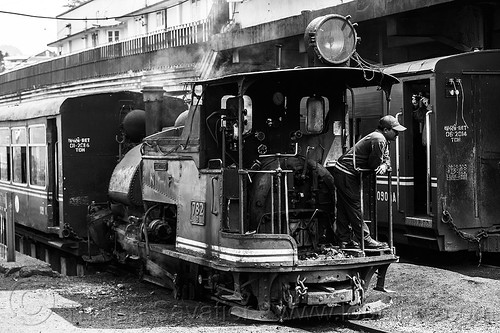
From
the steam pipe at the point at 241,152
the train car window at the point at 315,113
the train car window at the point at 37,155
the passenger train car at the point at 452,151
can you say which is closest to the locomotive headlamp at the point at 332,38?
the train car window at the point at 315,113

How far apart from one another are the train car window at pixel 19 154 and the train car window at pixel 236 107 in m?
7.17

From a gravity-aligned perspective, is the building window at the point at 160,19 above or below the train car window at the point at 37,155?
above

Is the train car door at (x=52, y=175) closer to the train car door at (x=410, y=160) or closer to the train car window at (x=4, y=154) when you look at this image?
the train car window at (x=4, y=154)

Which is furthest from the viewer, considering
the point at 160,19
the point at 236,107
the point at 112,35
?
the point at 112,35

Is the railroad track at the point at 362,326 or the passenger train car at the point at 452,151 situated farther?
the passenger train car at the point at 452,151

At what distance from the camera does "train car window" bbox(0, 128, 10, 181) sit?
657 inches

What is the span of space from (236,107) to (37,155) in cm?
633

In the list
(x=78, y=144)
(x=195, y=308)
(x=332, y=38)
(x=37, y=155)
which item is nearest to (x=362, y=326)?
(x=195, y=308)

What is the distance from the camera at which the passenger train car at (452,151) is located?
11.7 m

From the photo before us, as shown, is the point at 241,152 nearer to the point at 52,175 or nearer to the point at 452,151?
the point at 452,151

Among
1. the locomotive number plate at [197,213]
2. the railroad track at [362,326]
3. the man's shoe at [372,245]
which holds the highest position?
the locomotive number plate at [197,213]

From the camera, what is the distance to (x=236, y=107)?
9.03 metres

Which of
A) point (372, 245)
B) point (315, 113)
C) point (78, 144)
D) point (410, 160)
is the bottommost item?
point (372, 245)

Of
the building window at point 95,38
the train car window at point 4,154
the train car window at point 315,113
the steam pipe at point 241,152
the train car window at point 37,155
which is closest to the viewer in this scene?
the steam pipe at point 241,152
